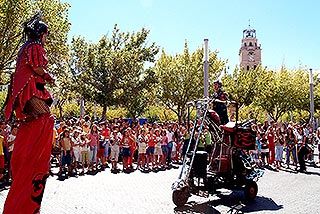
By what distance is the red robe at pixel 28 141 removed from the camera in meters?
4.75

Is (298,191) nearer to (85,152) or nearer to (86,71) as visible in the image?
(85,152)

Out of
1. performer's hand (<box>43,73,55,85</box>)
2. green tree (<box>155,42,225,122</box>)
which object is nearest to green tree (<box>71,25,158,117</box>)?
green tree (<box>155,42,225,122</box>)

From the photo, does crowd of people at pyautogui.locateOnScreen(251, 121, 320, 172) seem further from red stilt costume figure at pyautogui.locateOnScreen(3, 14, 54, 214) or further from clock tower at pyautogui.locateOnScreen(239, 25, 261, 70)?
clock tower at pyautogui.locateOnScreen(239, 25, 261, 70)

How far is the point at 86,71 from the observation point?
28.8 m

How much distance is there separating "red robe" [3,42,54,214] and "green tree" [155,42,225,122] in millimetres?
29104

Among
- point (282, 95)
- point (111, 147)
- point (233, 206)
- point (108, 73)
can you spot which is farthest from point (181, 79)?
point (233, 206)

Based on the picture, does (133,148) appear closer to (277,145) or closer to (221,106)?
(277,145)

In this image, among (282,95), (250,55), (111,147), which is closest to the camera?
(111,147)

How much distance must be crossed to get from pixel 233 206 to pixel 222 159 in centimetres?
110

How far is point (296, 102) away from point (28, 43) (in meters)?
41.8

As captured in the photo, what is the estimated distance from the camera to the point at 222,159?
916 centimetres

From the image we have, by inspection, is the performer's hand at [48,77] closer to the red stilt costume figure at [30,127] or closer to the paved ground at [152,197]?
the red stilt costume figure at [30,127]

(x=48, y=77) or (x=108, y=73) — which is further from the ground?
(x=108, y=73)

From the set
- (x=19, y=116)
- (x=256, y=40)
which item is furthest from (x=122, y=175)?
(x=256, y=40)
